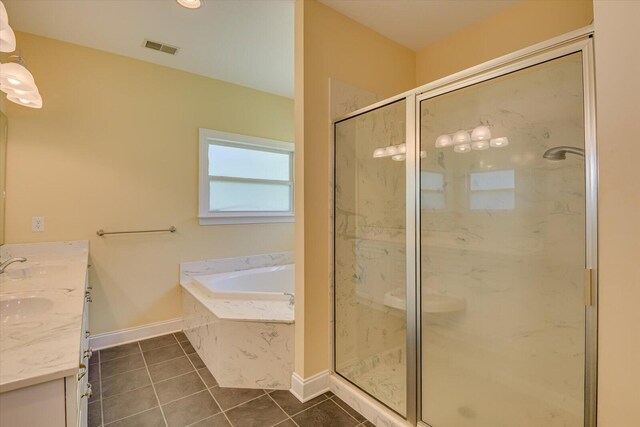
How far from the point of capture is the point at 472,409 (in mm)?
1422

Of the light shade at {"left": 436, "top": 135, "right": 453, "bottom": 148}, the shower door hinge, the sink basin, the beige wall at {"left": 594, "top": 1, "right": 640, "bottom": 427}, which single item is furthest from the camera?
the light shade at {"left": 436, "top": 135, "right": 453, "bottom": 148}

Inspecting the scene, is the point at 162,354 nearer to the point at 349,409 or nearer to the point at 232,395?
the point at 232,395

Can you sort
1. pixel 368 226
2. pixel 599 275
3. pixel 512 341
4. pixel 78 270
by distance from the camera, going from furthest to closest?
1. pixel 368 226
2. pixel 78 270
3. pixel 512 341
4. pixel 599 275

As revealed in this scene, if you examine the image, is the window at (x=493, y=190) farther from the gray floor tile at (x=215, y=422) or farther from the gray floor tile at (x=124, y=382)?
the gray floor tile at (x=124, y=382)

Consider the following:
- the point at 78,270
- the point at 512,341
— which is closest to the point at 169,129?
the point at 78,270

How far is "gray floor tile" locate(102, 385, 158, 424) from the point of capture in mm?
1763

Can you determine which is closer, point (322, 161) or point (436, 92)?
point (436, 92)

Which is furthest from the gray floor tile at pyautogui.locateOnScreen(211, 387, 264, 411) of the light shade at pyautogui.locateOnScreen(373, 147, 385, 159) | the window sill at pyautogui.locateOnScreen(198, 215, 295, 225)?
the light shade at pyautogui.locateOnScreen(373, 147, 385, 159)

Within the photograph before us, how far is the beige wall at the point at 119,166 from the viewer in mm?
2318

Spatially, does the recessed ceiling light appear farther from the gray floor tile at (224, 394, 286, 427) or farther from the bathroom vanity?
the gray floor tile at (224, 394, 286, 427)

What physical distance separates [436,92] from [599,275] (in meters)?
1.01

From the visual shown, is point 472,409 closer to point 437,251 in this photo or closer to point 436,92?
point 437,251

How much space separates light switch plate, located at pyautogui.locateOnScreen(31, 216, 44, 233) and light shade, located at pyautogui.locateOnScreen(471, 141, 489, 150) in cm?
304

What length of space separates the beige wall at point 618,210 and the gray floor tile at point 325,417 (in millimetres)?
1213
